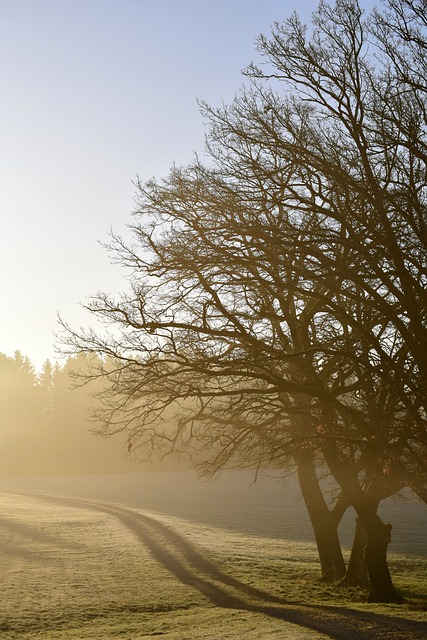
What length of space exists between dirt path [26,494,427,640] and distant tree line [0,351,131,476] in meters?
72.8

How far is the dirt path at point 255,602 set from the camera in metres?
11.2

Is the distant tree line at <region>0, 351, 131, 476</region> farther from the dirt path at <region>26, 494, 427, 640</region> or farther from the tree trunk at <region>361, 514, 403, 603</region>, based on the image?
the tree trunk at <region>361, 514, 403, 603</region>

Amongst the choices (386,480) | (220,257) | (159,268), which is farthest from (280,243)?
(386,480)

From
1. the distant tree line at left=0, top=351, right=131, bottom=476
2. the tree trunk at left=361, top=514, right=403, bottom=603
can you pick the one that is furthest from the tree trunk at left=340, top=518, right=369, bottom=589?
the distant tree line at left=0, top=351, right=131, bottom=476

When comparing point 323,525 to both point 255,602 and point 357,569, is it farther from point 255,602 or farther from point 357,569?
point 255,602

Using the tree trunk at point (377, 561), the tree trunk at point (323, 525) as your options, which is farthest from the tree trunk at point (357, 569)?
the tree trunk at point (377, 561)

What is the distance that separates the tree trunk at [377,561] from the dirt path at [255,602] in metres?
1.45

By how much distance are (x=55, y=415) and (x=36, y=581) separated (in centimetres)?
9361

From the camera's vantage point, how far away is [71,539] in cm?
3073

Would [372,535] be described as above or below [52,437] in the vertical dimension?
below

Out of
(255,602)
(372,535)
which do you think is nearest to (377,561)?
(372,535)

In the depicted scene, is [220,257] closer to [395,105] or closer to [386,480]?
[395,105]

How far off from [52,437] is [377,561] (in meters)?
97.5

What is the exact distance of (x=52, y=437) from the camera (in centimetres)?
10862
